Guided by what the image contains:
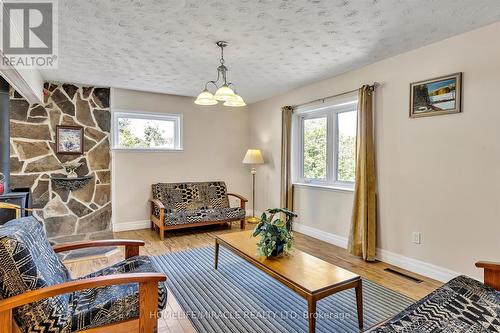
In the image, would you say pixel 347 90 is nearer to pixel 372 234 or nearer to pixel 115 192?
pixel 372 234

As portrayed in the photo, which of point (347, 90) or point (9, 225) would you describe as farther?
point (347, 90)

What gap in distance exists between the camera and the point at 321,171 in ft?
14.0

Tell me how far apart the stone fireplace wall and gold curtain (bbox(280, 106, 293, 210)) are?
9.44ft

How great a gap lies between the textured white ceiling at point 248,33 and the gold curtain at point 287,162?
0.98 m

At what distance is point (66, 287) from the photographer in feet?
4.42

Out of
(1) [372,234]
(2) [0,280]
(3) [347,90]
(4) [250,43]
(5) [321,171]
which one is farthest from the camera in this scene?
(5) [321,171]

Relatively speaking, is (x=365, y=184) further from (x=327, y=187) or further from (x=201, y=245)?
(x=201, y=245)

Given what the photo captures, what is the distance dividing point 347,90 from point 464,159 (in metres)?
1.61

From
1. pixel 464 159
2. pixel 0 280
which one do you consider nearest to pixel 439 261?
pixel 464 159

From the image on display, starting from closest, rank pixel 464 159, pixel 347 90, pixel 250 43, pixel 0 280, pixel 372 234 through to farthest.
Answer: pixel 0 280 < pixel 464 159 < pixel 250 43 < pixel 372 234 < pixel 347 90

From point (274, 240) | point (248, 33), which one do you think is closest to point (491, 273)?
point (274, 240)

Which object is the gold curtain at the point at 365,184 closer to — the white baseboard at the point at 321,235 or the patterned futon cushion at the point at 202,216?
the white baseboard at the point at 321,235

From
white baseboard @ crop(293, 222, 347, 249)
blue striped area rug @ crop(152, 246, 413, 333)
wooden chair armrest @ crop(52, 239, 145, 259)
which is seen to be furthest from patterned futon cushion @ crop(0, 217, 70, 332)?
white baseboard @ crop(293, 222, 347, 249)

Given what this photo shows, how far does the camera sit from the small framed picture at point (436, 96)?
2.58 metres
